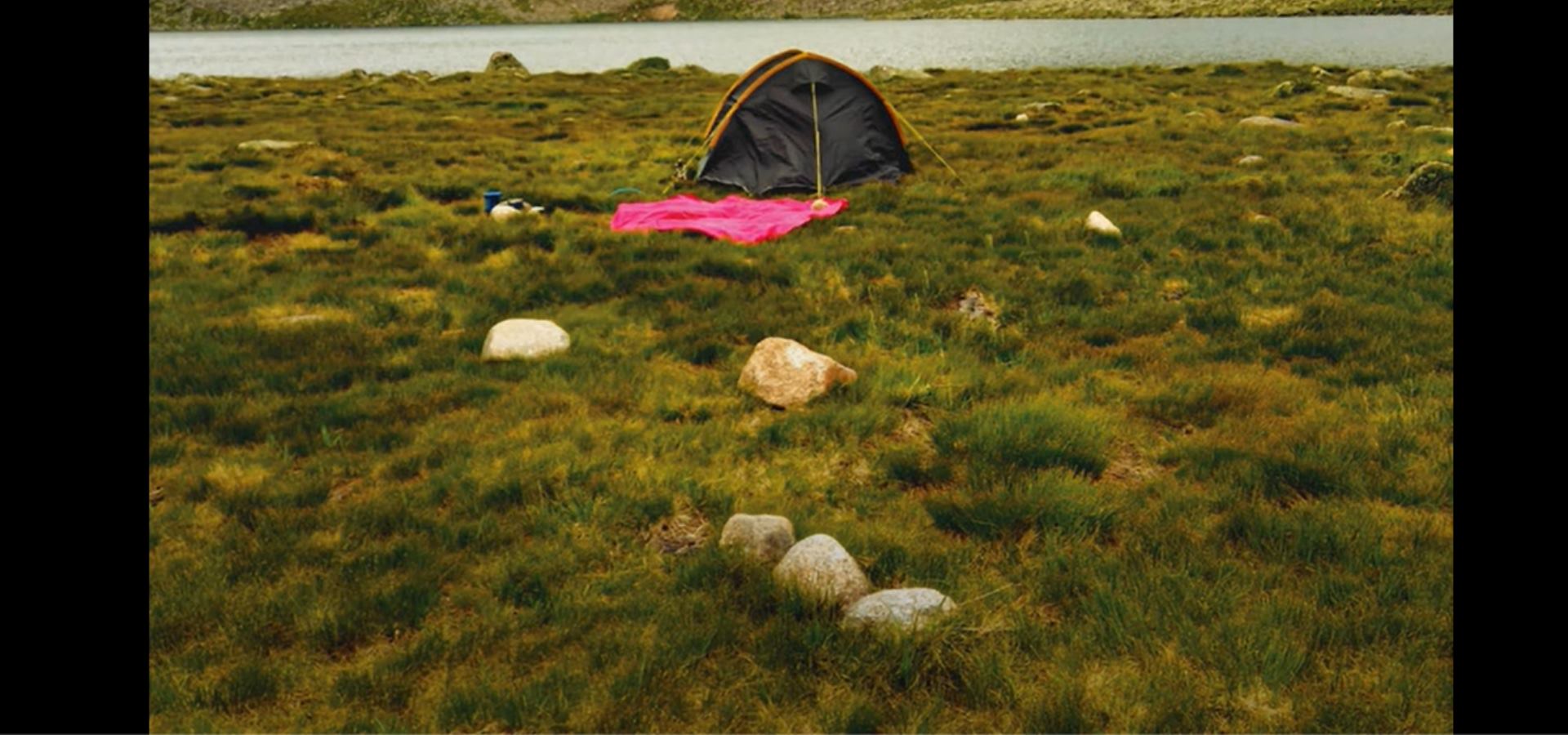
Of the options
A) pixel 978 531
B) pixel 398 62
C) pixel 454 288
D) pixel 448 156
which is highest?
pixel 398 62

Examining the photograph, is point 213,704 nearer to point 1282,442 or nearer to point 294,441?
point 294,441

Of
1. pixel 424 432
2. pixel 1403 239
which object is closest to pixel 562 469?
pixel 424 432

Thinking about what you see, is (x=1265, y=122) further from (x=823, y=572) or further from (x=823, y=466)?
(x=823, y=572)

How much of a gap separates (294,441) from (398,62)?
74234 mm

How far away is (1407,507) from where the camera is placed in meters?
5.54

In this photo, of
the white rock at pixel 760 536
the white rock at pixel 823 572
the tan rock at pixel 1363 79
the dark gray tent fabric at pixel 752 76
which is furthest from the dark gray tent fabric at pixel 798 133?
the tan rock at pixel 1363 79

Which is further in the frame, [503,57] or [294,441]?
[503,57]

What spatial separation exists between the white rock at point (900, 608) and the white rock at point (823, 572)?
12 cm

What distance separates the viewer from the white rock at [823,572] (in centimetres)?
473

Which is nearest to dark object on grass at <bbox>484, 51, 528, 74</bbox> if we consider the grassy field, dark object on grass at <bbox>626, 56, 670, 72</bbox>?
dark object on grass at <bbox>626, 56, 670, 72</bbox>

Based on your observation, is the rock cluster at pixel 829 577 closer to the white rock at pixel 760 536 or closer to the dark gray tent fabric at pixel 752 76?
the white rock at pixel 760 536

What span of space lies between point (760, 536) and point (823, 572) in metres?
0.59

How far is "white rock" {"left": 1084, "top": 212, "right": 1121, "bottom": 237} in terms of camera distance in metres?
11.9

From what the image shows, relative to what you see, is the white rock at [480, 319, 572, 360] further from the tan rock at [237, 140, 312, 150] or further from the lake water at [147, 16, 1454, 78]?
the lake water at [147, 16, 1454, 78]
